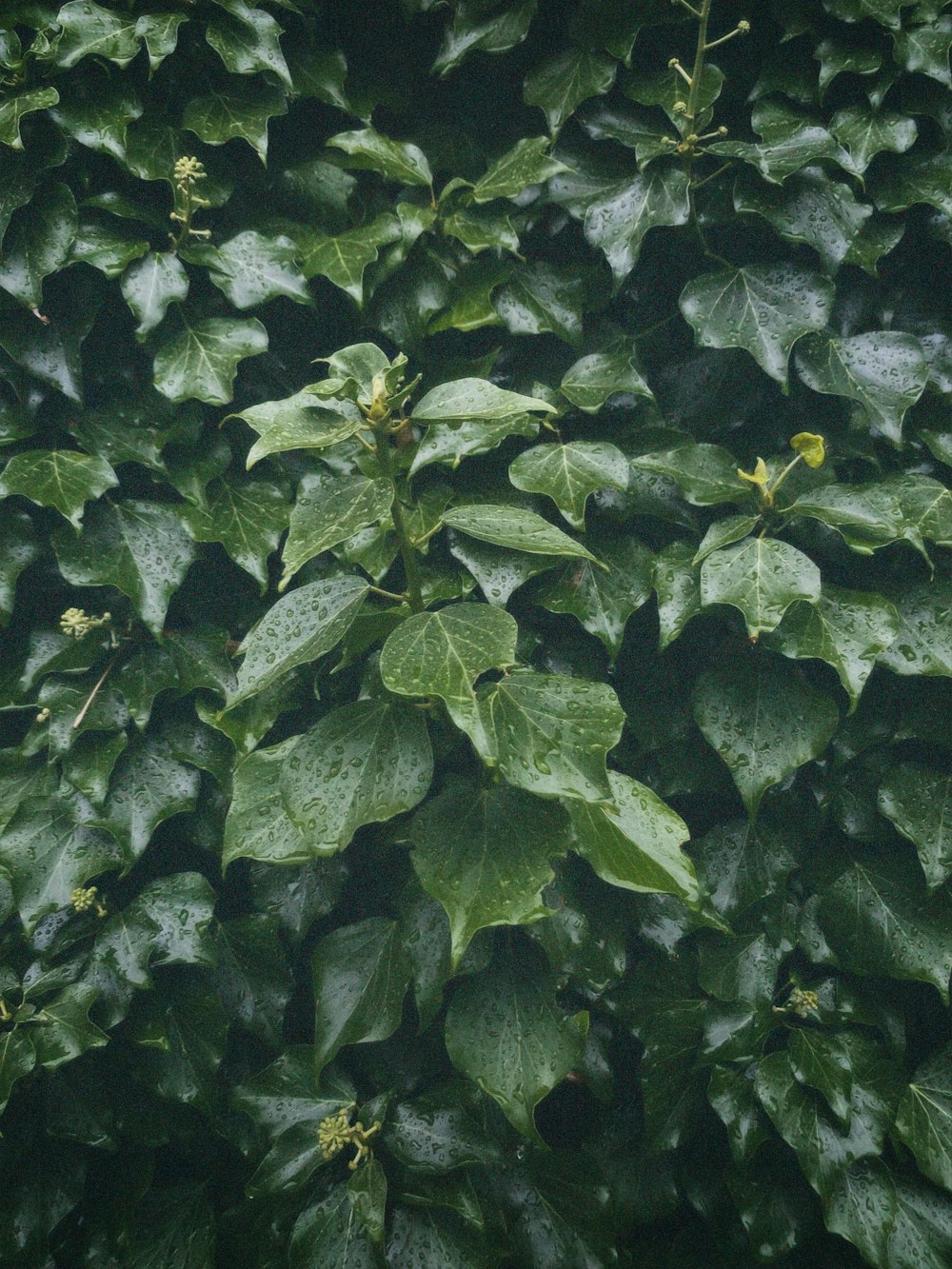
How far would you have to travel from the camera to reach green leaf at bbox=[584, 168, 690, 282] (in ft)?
5.43

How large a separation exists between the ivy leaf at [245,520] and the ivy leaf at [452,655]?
0.51 metres

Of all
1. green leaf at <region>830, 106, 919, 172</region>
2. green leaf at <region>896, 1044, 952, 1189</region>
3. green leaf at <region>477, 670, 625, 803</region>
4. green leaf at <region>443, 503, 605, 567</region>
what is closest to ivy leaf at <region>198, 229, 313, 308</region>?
green leaf at <region>443, 503, 605, 567</region>

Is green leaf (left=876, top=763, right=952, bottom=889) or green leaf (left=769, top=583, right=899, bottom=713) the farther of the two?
green leaf (left=876, top=763, right=952, bottom=889)

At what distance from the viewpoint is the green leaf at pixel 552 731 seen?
120 cm

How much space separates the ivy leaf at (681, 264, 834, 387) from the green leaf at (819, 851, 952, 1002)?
3.35 feet

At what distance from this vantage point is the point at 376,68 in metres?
1.80

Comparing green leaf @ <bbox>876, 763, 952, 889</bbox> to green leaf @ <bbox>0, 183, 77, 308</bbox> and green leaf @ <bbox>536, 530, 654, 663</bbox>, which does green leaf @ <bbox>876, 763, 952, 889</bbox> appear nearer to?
green leaf @ <bbox>536, 530, 654, 663</bbox>

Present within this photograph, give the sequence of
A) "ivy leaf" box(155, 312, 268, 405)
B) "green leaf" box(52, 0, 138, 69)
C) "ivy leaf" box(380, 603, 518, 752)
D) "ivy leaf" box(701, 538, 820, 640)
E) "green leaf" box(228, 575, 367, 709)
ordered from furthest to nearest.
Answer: "ivy leaf" box(155, 312, 268, 405), "green leaf" box(52, 0, 138, 69), "ivy leaf" box(701, 538, 820, 640), "green leaf" box(228, 575, 367, 709), "ivy leaf" box(380, 603, 518, 752)

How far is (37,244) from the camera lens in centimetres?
157

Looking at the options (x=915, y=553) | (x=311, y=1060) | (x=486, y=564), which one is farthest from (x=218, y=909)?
(x=915, y=553)

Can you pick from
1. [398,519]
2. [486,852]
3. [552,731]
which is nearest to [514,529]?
[398,519]

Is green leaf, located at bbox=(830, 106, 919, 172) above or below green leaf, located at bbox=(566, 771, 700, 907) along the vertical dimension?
above

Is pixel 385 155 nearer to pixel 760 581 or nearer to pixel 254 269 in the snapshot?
pixel 254 269

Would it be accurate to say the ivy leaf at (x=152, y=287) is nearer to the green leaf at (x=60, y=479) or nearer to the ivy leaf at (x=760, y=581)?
the green leaf at (x=60, y=479)
